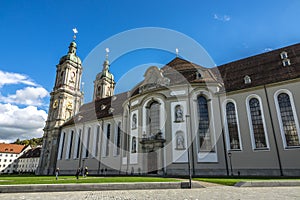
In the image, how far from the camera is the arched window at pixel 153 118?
25.4 metres

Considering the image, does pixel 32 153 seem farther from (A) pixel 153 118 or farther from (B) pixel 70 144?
(A) pixel 153 118

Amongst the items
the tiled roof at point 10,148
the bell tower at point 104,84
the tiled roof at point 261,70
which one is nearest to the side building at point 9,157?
the tiled roof at point 10,148

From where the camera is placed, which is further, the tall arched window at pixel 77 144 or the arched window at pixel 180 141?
the tall arched window at pixel 77 144

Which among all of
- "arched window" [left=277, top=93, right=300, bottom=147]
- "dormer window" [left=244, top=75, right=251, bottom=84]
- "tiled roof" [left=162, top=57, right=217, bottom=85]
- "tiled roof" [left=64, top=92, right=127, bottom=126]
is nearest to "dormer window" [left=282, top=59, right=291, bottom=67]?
"dormer window" [left=244, top=75, right=251, bottom=84]

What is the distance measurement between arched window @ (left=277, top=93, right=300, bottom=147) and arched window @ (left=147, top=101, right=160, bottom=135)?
13.6 meters

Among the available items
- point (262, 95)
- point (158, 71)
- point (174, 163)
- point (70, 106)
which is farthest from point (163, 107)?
point (70, 106)

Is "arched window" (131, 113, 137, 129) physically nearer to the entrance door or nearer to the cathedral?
the cathedral

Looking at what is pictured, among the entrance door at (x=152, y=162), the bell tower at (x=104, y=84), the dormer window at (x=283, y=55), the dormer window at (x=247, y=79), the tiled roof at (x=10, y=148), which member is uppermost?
the bell tower at (x=104, y=84)

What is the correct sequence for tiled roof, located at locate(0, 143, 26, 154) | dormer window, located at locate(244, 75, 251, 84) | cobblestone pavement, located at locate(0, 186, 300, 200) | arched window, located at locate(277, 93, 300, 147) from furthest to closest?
tiled roof, located at locate(0, 143, 26, 154)
dormer window, located at locate(244, 75, 251, 84)
arched window, located at locate(277, 93, 300, 147)
cobblestone pavement, located at locate(0, 186, 300, 200)

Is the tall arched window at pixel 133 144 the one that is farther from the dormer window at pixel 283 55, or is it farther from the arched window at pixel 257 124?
the dormer window at pixel 283 55

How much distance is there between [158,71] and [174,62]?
5.35 m

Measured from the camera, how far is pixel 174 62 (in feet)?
103

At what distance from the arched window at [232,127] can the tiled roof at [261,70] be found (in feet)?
7.65

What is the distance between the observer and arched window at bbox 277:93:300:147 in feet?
63.5
